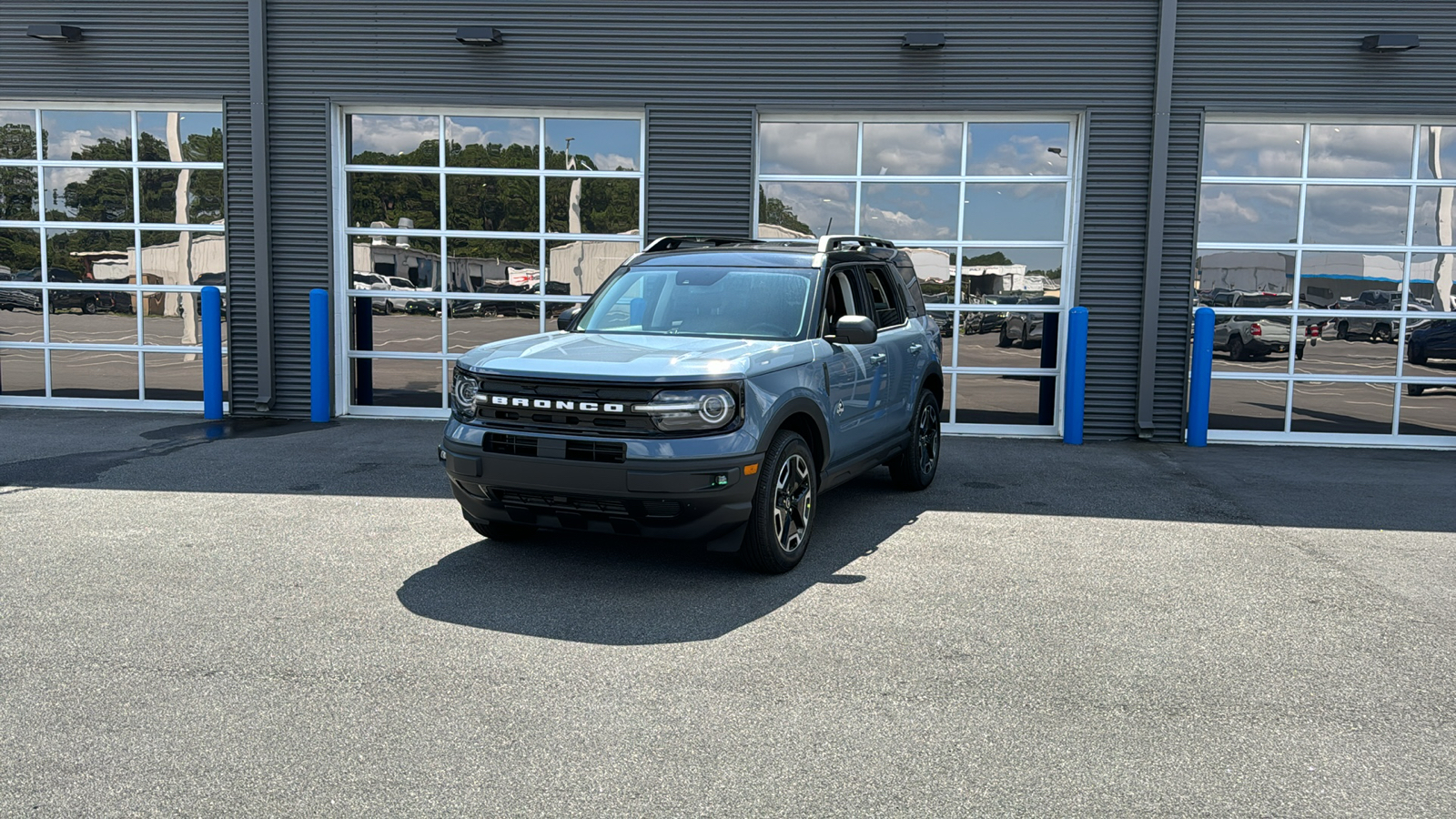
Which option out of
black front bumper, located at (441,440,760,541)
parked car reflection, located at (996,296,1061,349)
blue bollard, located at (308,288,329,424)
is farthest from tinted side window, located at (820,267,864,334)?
blue bollard, located at (308,288,329,424)

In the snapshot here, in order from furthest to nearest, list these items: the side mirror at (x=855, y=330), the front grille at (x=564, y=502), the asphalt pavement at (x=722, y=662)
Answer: the side mirror at (x=855, y=330), the front grille at (x=564, y=502), the asphalt pavement at (x=722, y=662)

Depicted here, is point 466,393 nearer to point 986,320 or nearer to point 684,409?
point 684,409

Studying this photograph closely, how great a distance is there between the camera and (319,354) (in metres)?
12.3

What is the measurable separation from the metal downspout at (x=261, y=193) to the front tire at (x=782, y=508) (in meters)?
7.96

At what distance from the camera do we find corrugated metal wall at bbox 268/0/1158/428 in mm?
11922

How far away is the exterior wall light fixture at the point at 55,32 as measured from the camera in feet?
40.8

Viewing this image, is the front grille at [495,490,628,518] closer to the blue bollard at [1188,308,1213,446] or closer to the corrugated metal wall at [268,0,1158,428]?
the corrugated metal wall at [268,0,1158,428]

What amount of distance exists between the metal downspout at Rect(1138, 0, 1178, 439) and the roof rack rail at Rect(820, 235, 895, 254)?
154 inches

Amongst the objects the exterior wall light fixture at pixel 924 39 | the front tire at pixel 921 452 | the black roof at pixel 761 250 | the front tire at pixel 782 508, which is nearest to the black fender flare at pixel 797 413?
the front tire at pixel 782 508

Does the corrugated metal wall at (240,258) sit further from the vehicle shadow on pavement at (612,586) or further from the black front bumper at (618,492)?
the black front bumper at (618,492)

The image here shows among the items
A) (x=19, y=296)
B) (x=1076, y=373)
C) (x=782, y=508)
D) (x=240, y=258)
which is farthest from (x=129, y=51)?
(x=1076, y=373)

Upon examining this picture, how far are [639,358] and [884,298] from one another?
276 centimetres

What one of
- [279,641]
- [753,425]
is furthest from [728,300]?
[279,641]

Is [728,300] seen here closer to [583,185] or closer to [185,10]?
[583,185]
